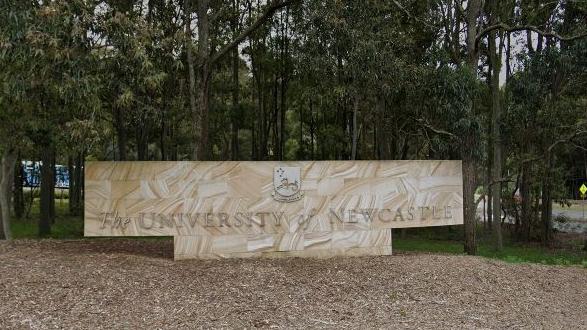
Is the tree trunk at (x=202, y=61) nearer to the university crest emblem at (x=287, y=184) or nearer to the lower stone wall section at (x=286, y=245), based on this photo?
the university crest emblem at (x=287, y=184)

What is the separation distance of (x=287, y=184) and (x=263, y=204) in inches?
22.0

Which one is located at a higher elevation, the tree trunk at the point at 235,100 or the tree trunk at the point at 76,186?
the tree trunk at the point at 235,100

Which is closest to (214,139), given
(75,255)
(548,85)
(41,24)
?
(548,85)

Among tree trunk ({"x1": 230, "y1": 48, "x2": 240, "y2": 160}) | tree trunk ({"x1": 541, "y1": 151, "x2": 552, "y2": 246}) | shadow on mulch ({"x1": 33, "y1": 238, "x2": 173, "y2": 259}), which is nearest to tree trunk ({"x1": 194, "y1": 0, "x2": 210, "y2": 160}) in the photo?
shadow on mulch ({"x1": 33, "y1": 238, "x2": 173, "y2": 259})

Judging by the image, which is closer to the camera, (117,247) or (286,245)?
(286,245)

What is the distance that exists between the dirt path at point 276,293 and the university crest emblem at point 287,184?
44.5 inches

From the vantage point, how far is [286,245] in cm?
998

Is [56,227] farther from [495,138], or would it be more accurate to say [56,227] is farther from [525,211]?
[525,211]

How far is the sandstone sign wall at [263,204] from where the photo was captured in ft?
31.0

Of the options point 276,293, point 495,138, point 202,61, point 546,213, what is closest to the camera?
point 276,293

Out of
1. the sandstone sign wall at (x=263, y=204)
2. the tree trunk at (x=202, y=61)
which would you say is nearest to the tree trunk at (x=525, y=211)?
the sandstone sign wall at (x=263, y=204)

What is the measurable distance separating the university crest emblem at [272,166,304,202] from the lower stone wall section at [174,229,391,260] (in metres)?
0.67

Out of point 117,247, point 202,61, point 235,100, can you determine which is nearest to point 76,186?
point 235,100

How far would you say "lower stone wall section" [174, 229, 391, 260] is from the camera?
9578mm
